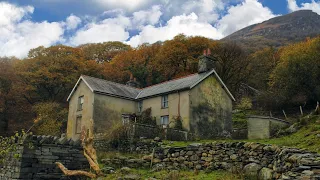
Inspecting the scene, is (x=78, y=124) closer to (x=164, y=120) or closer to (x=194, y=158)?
(x=164, y=120)

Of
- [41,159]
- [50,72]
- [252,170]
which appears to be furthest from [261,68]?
[41,159]

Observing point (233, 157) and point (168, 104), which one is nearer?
point (233, 157)

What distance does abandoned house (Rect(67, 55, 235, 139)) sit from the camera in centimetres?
3109

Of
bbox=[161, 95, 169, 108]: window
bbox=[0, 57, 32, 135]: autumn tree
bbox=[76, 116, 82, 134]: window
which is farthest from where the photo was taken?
bbox=[0, 57, 32, 135]: autumn tree

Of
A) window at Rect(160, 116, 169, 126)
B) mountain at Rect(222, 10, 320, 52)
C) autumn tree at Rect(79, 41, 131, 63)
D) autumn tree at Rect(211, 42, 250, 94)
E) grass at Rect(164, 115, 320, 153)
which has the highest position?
mountain at Rect(222, 10, 320, 52)

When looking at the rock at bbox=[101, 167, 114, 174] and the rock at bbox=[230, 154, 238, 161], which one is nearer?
the rock at bbox=[230, 154, 238, 161]

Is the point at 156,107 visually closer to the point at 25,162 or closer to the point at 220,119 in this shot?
the point at 220,119

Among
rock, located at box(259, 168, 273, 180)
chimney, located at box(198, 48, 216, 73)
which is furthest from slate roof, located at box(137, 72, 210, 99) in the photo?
rock, located at box(259, 168, 273, 180)

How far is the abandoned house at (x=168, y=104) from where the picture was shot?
31.1m

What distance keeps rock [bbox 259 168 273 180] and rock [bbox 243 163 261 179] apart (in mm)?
266

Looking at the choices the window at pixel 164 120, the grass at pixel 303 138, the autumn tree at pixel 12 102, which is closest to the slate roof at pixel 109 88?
the window at pixel 164 120

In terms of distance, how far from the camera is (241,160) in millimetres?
13039

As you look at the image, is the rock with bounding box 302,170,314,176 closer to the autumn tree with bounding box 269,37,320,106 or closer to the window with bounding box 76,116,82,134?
the window with bounding box 76,116,82,134

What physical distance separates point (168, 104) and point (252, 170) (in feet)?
67.8
